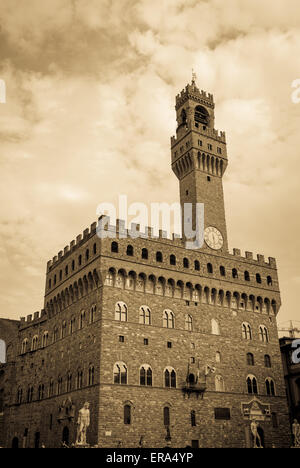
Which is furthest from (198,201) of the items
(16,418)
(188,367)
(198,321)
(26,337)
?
(16,418)

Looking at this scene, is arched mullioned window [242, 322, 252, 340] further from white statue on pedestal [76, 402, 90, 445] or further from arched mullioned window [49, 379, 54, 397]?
arched mullioned window [49, 379, 54, 397]

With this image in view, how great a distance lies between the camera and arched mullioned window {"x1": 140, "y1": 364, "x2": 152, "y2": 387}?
136 ft

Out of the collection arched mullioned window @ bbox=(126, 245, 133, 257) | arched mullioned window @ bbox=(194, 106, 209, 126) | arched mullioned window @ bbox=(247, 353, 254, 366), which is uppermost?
arched mullioned window @ bbox=(194, 106, 209, 126)

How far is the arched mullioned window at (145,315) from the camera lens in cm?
4388

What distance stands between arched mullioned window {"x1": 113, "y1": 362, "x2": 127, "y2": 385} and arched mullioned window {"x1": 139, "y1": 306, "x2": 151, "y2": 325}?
4.57 meters

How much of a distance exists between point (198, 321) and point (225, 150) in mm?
22287

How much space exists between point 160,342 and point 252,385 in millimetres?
11849

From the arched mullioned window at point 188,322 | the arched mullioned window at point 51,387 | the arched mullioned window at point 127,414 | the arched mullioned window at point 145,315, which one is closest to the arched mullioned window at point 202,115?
the arched mullioned window at point 188,322

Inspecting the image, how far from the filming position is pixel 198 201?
2071 inches

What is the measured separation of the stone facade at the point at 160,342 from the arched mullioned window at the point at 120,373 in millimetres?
92

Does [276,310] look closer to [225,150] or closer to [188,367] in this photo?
[188,367]

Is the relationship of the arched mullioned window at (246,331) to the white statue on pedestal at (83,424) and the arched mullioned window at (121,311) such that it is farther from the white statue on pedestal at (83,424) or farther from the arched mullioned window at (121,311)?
the white statue on pedestal at (83,424)

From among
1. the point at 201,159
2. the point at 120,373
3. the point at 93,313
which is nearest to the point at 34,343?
the point at 93,313

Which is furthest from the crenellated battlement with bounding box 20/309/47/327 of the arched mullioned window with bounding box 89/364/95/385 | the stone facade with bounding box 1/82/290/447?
the arched mullioned window with bounding box 89/364/95/385
